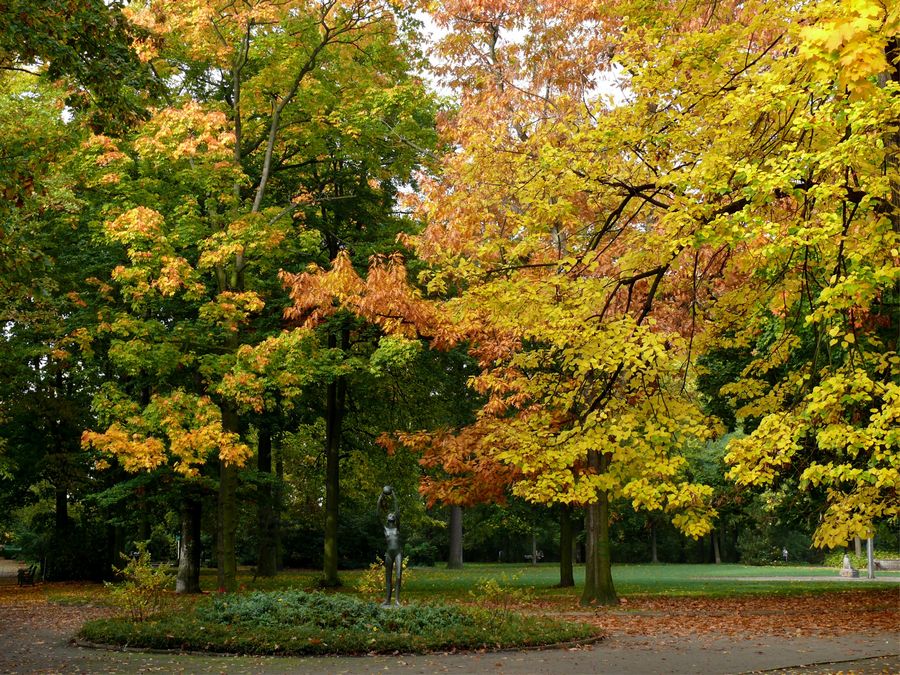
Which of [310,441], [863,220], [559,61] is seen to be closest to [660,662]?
[863,220]

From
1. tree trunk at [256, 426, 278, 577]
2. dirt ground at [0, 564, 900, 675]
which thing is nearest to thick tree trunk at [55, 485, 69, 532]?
tree trunk at [256, 426, 278, 577]

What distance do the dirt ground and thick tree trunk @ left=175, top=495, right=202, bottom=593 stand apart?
6.46 m

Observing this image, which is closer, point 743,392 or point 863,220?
point 863,220

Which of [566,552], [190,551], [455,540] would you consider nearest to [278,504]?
[190,551]

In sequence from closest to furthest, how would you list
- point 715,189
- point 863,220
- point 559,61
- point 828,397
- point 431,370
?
point 828,397
point 715,189
point 863,220
point 559,61
point 431,370

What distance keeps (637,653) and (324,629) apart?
411cm

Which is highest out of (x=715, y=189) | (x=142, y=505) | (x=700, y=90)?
(x=700, y=90)

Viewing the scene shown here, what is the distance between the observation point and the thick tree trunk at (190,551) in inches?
930

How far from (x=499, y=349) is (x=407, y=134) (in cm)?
705

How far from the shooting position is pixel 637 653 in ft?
37.7

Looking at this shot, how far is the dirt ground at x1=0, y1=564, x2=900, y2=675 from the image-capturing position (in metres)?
10.3

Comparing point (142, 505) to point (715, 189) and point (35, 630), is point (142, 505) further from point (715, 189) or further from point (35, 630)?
point (715, 189)

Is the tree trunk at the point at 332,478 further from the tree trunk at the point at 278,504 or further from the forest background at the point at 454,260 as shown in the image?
the tree trunk at the point at 278,504

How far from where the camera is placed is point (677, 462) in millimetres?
9953
